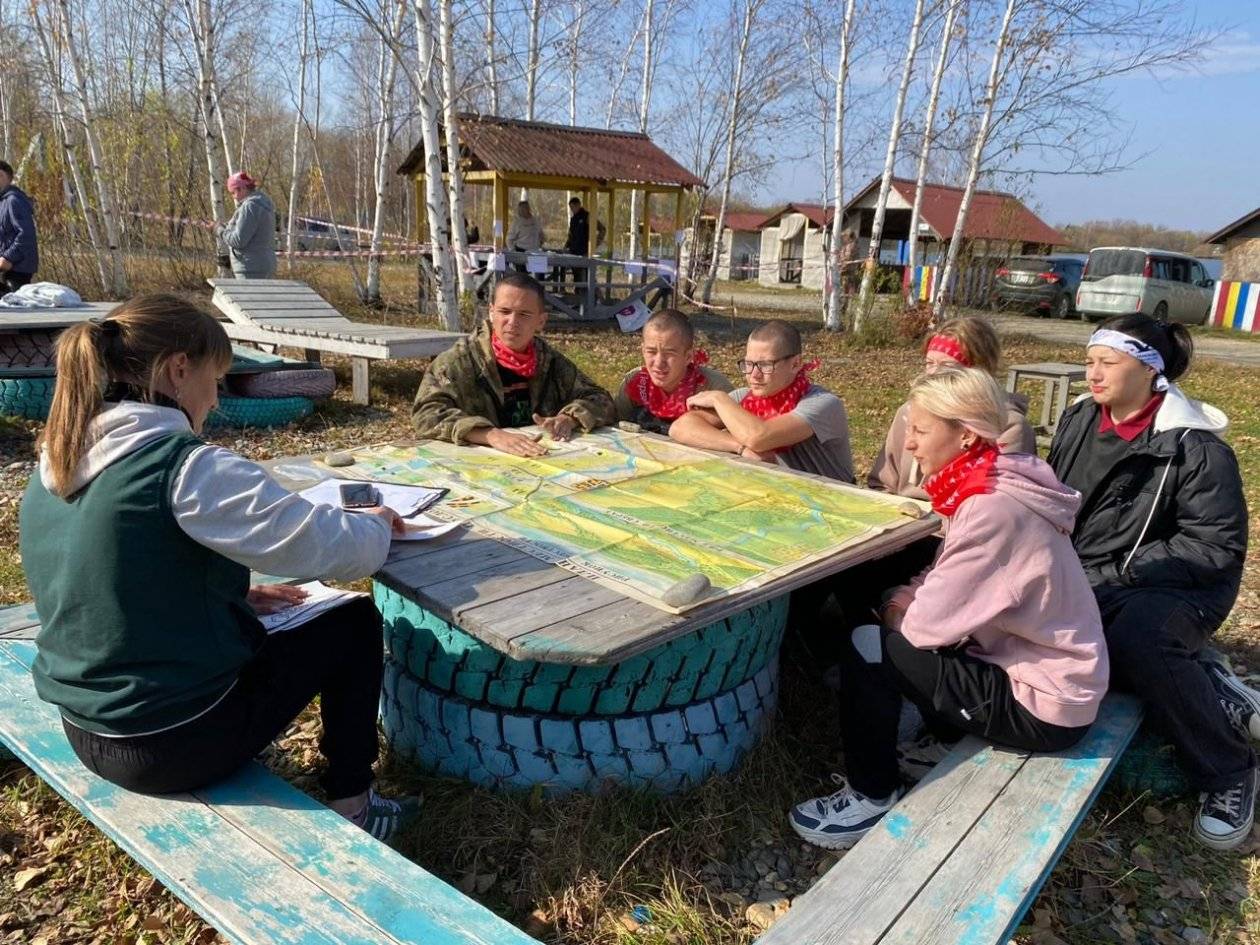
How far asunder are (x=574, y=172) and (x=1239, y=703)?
14073 millimetres

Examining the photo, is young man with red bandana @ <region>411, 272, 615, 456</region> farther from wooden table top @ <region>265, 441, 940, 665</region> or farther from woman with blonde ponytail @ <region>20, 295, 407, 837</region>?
woman with blonde ponytail @ <region>20, 295, 407, 837</region>

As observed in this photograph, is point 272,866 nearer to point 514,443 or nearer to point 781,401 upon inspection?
point 514,443

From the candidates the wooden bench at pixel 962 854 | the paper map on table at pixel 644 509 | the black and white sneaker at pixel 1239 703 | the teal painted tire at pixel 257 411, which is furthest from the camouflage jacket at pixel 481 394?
the teal painted tire at pixel 257 411

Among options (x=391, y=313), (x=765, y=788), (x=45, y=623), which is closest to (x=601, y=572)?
(x=765, y=788)

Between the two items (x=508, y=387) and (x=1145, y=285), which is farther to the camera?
(x=1145, y=285)

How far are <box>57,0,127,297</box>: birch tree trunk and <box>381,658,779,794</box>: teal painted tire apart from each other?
11.9m

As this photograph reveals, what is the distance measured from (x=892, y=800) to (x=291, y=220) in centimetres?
1619

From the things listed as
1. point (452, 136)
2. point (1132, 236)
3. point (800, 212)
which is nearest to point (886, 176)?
point (452, 136)

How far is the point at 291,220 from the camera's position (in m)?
16.2

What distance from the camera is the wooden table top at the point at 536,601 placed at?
6.22 ft

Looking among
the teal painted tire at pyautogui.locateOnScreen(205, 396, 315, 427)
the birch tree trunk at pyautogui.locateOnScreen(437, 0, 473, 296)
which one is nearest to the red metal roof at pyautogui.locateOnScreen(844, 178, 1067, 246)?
the birch tree trunk at pyautogui.locateOnScreen(437, 0, 473, 296)

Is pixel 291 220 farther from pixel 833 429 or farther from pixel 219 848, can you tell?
pixel 219 848

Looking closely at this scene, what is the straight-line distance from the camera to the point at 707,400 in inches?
144

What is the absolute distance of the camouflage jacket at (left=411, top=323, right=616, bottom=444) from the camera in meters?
3.60
